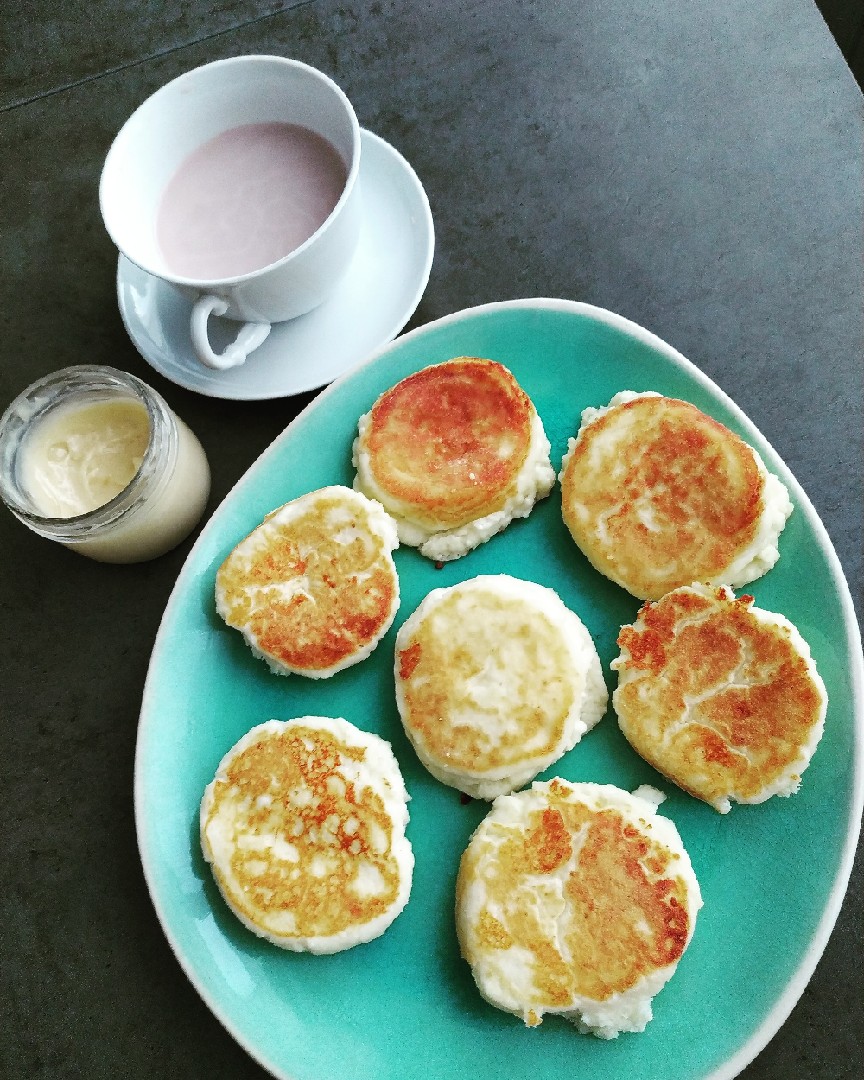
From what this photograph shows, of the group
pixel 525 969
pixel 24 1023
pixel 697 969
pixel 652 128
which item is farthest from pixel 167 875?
pixel 652 128

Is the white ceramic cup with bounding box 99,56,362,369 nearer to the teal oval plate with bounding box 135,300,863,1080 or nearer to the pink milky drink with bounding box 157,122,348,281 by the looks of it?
the pink milky drink with bounding box 157,122,348,281

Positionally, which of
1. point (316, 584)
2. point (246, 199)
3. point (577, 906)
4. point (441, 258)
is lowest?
point (577, 906)

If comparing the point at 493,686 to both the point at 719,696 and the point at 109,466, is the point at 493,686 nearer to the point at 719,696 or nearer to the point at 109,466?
the point at 719,696

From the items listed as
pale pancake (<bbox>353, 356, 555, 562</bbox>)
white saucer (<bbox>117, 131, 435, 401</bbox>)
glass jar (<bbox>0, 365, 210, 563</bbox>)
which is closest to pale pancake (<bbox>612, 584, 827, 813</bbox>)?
pale pancake (<bbox>353, 356, 555, 562</bbox>)

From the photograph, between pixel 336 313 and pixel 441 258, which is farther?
pixel 441 258

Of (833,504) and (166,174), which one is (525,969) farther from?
(166,174)

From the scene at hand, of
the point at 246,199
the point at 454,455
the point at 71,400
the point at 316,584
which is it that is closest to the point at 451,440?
the point at 454,455

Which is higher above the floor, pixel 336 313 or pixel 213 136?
pixel 213 136
